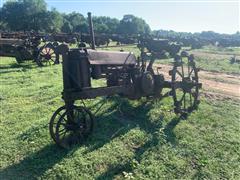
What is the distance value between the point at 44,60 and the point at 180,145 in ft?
40.4

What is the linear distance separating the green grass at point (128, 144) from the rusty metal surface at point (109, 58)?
1371mm

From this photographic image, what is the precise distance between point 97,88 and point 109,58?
871 mm

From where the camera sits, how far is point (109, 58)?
7.18 m

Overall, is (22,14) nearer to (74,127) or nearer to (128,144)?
(74,127)

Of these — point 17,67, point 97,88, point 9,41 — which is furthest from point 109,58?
point 9,41

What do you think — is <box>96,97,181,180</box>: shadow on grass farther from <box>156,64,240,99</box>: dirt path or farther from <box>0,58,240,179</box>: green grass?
<box>156,64,240,99</box>: dirt path

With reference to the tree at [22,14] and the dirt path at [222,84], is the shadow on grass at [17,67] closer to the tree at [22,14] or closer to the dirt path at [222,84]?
the dirt path at [222,84]

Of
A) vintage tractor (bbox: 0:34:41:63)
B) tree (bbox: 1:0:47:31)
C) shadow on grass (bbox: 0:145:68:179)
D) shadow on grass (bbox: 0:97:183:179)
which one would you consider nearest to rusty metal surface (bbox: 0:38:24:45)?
vintage tractor (bbox: 0:34:41:63)

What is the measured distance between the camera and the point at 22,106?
902 cm

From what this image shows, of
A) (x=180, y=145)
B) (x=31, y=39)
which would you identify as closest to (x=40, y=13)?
(x=31, y=39)

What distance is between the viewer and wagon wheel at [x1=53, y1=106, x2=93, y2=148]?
6.27 m

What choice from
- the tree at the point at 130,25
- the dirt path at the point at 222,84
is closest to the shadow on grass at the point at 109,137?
the dirt path at the point at 222,84

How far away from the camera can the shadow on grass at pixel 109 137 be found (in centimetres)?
545

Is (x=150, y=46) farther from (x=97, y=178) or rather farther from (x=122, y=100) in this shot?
(x=97, y=178)
